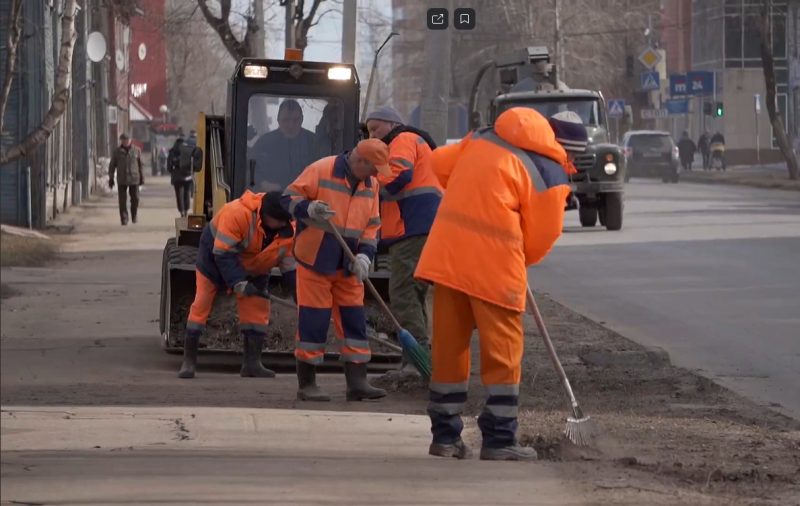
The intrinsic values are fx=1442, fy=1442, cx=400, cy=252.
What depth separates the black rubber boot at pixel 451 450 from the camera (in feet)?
22.4

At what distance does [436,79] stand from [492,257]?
939 centimetres

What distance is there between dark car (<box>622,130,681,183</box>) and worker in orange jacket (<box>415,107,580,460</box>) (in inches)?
1584

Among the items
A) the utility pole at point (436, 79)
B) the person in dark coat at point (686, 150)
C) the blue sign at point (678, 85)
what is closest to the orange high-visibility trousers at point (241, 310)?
the utility pole at point (436, 79)

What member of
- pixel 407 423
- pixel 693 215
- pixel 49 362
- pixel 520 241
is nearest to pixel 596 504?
pixel 520 241

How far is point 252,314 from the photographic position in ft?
32.6

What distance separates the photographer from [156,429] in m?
7.30

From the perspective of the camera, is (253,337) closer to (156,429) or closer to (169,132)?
(156,429)

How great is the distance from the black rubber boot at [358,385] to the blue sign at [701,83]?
5496 cm

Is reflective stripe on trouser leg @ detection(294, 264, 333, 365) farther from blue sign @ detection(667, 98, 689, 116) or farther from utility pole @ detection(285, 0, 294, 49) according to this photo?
blue sign @ detection(667, 98, 689, 116)

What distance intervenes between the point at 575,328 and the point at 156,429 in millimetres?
5390

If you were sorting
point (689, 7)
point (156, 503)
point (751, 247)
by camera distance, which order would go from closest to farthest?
point (156, 503)
point (751, 247)
point (689, 7)

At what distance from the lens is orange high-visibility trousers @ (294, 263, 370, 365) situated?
336 inches

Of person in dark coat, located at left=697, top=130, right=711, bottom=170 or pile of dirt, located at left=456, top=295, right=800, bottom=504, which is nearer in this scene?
pile of dirt, located at left=456, top=295, right=800, bottom=504

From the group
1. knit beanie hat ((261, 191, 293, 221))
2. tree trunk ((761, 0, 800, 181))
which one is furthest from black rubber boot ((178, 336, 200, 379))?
tree trunk ((761, 0, 800, 181))
